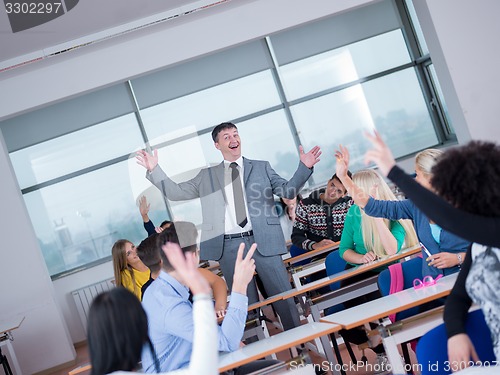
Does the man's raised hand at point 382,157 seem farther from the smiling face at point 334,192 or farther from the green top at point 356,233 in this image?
the smiling face at point 334,192

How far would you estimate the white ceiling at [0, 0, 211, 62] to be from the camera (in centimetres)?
570

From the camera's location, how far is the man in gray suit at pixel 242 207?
4.10 metres

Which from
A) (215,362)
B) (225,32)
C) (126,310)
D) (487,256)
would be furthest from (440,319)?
(225,32)

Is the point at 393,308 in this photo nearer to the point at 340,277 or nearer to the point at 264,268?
the point at 340,277

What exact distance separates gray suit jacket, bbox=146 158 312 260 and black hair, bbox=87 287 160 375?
2296 mm

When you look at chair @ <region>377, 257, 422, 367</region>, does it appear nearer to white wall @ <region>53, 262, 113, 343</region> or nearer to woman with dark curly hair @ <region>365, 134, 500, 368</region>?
woman with dark curly hair @ <region>365, 134, 500, 368</region>

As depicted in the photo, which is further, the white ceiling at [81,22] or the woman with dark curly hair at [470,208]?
the white ceiling at [81,22]

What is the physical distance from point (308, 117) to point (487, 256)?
7025mm

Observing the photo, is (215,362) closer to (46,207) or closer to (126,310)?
(126,310)

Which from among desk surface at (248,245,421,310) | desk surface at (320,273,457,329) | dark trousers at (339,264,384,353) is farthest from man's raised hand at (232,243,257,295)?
dark trousers at (339,264,384,353)

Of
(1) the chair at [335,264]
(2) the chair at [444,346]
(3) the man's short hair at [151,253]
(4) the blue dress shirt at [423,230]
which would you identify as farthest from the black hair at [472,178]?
(1) the chair at [335,264]

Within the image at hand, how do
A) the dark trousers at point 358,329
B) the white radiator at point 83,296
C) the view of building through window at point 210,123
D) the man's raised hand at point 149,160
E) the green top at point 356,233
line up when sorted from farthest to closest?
the view of building through window at point 210,123
the white radiator at point 83,296
the green top at point 356,233
the man's raised hand at point 149,160
the dark trousers at point 358,329

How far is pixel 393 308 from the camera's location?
2.51 m

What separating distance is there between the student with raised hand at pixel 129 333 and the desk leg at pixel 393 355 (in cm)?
94
